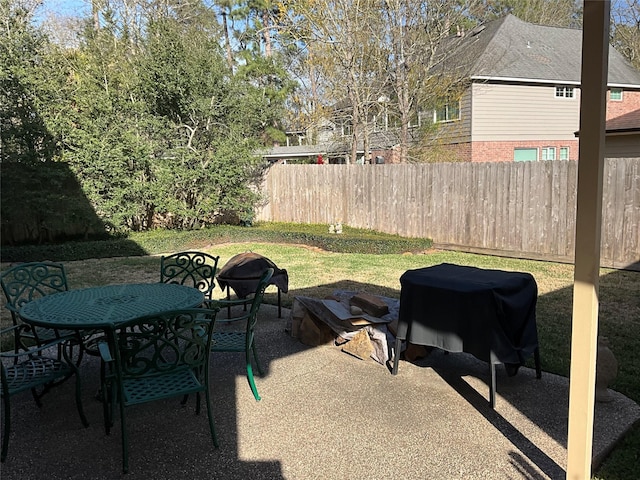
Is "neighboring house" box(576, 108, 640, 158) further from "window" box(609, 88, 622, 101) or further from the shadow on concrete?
the shadow on concrete

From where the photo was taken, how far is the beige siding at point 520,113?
1716cm

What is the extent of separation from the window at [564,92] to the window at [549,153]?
1.99 meters

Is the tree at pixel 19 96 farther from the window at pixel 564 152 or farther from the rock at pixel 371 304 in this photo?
the window at pixel 564 152

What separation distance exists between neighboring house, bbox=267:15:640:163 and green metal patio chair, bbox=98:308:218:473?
1432cm

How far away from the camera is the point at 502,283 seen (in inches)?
138

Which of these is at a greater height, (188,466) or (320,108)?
(320,108)

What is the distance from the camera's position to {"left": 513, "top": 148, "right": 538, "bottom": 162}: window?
60.1 feet

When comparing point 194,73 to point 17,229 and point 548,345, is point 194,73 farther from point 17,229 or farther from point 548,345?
point 548,345

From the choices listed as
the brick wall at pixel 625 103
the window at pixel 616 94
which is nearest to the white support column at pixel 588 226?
the brick wall at pixel 625 103

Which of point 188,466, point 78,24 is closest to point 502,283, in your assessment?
point 188,466

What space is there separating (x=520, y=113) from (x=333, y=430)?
17594 millimetres

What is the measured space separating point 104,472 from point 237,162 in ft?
33.8

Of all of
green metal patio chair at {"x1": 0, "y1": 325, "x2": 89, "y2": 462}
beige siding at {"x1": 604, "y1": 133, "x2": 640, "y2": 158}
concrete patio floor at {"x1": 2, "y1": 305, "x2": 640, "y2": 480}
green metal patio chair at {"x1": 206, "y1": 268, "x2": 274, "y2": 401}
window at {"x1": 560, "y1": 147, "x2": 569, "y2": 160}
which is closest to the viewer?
concrete patio floor at {"x1": 2, "y1": 305, "x2": 640, "y2": 480}

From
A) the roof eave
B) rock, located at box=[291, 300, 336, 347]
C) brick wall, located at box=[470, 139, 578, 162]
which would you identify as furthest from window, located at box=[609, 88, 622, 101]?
rock, located at box=[291, 300, 336, 347]
